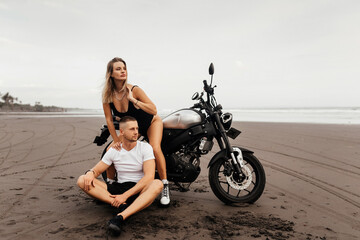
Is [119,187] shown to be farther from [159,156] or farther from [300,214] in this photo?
[300,214]

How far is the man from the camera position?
116 inches

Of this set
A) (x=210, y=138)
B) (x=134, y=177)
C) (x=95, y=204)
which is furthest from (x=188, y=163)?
(x=95, y=204)

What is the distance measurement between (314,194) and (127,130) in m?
2.67

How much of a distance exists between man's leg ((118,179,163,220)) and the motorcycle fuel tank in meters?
0.85

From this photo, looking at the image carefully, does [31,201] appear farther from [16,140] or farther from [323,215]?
[16,140]

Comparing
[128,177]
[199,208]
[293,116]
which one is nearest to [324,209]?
[199,208]

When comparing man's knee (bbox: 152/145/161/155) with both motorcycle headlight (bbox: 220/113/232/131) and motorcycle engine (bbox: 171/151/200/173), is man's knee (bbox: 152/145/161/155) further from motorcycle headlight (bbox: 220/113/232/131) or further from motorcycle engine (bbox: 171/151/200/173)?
motorcycle headlight (bbox: 220/113/232/131)

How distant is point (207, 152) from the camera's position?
3.63 metres

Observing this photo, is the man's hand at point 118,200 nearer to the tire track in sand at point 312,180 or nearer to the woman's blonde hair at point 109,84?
the woman's blonde hair at point 109,84

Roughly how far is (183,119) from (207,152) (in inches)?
20.8

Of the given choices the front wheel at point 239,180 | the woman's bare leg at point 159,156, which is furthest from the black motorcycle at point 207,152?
the woman's bare leg at point 159,156

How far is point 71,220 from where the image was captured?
2.92 meters

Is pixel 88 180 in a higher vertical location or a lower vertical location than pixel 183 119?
lower

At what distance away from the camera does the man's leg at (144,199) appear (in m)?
2.75
